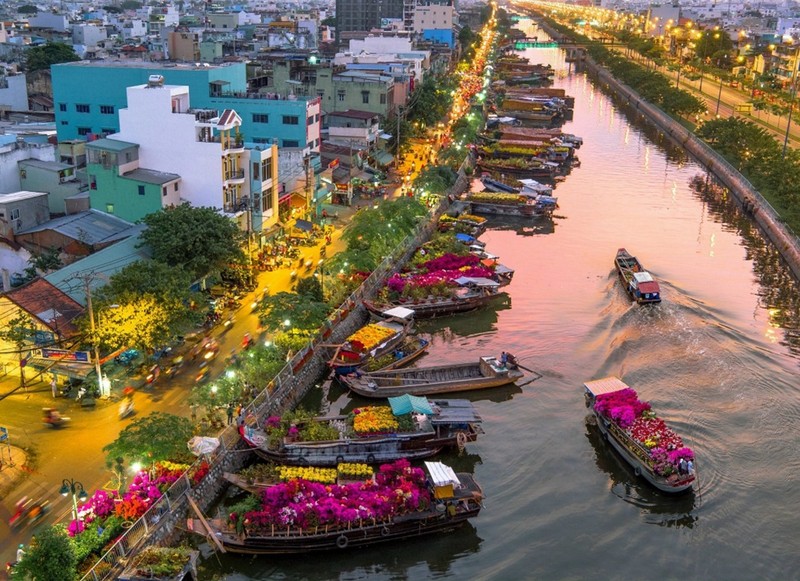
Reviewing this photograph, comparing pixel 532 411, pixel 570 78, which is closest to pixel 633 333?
pixel 532 411

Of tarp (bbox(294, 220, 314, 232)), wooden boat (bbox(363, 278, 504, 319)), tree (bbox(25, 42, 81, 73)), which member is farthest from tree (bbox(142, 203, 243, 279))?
tree (bbox(25, 42, 81, 73))

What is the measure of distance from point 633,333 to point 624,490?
11.8 m

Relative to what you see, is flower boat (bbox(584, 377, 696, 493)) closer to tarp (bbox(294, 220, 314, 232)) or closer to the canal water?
the canal water

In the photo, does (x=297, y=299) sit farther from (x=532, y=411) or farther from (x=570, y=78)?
(x=570, y=78)

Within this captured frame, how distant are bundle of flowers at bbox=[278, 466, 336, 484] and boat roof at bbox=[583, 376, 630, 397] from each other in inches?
404

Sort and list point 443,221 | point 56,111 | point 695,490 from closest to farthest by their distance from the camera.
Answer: point 695,490
point 443,221
point 56,111

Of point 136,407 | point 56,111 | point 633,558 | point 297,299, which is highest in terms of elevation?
point 56,111

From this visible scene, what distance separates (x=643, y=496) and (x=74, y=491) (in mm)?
16684

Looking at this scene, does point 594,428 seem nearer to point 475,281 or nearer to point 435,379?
point 435,379

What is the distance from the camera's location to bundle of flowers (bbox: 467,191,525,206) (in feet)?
185

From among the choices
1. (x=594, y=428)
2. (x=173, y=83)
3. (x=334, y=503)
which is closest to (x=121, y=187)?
Answer: (x=173, y=83)

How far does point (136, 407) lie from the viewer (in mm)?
27078

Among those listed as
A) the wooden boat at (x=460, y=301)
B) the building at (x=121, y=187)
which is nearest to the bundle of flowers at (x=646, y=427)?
the wooden boat at (x=460, y=301)

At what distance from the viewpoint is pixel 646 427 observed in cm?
2656
